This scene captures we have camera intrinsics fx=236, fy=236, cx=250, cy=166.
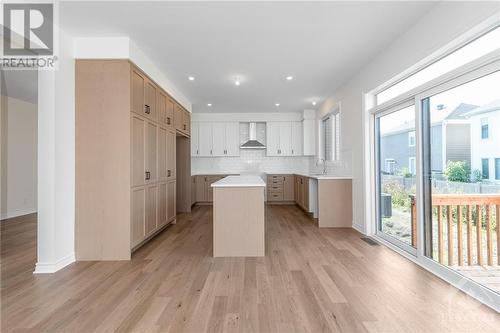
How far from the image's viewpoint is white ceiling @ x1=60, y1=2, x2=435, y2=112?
232cm

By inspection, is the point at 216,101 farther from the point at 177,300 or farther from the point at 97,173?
the point at 177,300

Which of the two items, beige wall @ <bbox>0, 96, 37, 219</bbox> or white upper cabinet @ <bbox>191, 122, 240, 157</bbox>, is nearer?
beige wall @ <bbox>0, 96, 37, 219</bbox>

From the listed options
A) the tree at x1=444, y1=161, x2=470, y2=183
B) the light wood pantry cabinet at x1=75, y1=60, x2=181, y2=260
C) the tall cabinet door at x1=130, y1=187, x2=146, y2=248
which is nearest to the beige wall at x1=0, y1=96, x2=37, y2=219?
the light wood pantry cabinet at x1=75, y1=60, x2=181, y2=260

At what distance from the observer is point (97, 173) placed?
285 centimetres

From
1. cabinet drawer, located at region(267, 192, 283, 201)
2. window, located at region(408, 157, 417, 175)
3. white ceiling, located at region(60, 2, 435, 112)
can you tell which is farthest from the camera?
cabinet drawer, located at region(267, 192, 283, 201)

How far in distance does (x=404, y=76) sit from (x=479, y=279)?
7.47 feet

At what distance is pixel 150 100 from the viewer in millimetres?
3469

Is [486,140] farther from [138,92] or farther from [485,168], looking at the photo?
[138,92]

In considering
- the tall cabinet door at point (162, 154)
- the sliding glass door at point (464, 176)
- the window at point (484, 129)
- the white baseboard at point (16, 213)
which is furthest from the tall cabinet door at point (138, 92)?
the white baseboard at point (16, 213)

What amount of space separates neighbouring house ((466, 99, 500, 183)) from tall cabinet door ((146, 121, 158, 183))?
12.1 ft

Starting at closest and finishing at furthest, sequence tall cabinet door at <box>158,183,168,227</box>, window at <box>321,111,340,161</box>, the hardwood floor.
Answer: the hardwood floor
tall cabinet door at <box>158,183,168,227</box>
window at <box>321,111,340,161</box>

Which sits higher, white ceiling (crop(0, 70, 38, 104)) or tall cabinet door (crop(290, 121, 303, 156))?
white ceiling (crop(0, 70, 38, 104))

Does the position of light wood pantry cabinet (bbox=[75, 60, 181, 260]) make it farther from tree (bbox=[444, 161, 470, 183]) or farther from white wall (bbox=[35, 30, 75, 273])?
tree (bbox=[444, 161, 470, 183])

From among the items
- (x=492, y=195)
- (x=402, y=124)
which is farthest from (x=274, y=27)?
(x=492, y=195)
